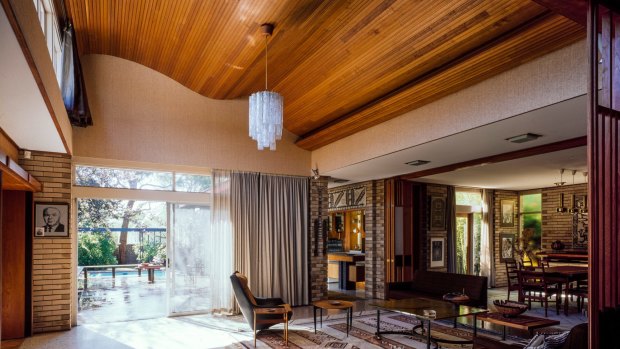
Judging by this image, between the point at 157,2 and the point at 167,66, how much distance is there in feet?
7.65

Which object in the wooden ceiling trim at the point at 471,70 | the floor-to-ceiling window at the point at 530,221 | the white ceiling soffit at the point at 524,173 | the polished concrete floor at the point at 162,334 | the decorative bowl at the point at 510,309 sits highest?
the wooden ceiling trim at the point at 471,70

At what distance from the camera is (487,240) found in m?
11.3

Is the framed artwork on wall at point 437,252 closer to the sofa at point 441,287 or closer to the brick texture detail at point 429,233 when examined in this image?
the brick texture detail at point 429,233

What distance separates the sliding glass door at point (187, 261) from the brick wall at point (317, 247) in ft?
6.85

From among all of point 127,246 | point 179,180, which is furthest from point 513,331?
point 127,246

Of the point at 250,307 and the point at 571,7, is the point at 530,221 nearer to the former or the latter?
the point at 250,307

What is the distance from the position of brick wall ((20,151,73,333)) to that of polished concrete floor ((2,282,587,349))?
0.27 meters

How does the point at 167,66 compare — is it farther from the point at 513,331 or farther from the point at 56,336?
the point at 513,331

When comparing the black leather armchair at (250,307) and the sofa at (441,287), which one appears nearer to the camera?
the black leather armchair at (250,307)

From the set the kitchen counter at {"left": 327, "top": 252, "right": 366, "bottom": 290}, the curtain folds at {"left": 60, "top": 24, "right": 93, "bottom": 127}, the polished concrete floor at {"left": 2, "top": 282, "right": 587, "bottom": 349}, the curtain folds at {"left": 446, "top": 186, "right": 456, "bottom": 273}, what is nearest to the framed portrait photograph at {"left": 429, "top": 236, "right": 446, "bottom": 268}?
the curtain folds at {"left": 446, "top": 186, "right": 456, "bottom": 273}

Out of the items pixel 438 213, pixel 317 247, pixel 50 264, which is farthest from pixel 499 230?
pixel 50 264

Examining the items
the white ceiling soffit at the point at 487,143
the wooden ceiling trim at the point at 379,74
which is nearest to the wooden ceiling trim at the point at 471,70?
the wooden ceiling trim at the point at 379,74

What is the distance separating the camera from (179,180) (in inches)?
301

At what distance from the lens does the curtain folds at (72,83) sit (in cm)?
525
